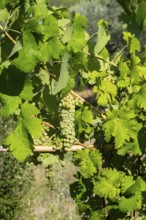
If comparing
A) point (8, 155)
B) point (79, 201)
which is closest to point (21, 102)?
point (79, 201)

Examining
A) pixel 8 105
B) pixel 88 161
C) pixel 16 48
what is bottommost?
pixel 88 161

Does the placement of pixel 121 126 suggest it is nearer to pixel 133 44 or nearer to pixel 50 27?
pixel 133 44

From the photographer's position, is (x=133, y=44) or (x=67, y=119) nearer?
(x=67, y=119)

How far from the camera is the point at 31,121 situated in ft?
7.91

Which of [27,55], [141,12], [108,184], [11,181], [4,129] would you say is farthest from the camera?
[4,129]

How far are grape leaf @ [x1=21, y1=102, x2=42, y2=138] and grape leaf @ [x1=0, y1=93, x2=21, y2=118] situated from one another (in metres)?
0.05

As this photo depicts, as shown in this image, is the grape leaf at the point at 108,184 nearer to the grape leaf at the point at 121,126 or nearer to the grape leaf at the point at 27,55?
the grape leaf at the point at 121,126

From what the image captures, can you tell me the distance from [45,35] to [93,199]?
986mm

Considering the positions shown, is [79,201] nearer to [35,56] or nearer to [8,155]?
[35,56]

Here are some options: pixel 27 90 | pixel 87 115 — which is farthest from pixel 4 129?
pixel 27 90

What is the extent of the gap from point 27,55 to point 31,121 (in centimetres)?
32

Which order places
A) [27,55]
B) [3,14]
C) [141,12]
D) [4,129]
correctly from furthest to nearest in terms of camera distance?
[4,129] < [3,14] < [141,12] < [27,55]

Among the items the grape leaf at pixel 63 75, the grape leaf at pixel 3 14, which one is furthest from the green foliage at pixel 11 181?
the grape leaf at pixel 63 75

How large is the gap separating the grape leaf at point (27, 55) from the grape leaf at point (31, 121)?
0.24 m
